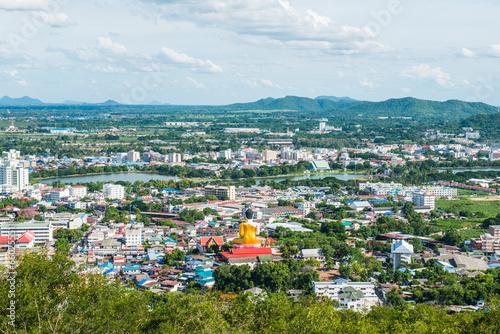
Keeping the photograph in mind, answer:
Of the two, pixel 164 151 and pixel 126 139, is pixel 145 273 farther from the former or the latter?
pixel 126 139

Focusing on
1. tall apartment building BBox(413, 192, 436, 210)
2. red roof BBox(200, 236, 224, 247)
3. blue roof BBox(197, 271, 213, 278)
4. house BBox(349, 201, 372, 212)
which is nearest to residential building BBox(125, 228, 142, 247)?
red roof BBox(200, 236, 224, 247)

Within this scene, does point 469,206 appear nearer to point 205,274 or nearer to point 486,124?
point 205,274

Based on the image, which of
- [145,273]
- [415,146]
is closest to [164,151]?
[415,146]

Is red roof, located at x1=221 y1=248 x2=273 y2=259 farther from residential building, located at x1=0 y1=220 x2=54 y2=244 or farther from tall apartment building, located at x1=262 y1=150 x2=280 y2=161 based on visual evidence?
tall apartment building, located at x1=262 y1=150 x2=280 y2=161

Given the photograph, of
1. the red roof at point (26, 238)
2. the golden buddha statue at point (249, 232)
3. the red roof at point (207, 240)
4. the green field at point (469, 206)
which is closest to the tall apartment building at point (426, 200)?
the green field at point (469, 206)

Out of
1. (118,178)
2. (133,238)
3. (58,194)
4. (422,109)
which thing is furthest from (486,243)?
(422,109)

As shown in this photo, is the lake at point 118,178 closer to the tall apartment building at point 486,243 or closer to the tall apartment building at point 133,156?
the tall apartment building at point 133,156
